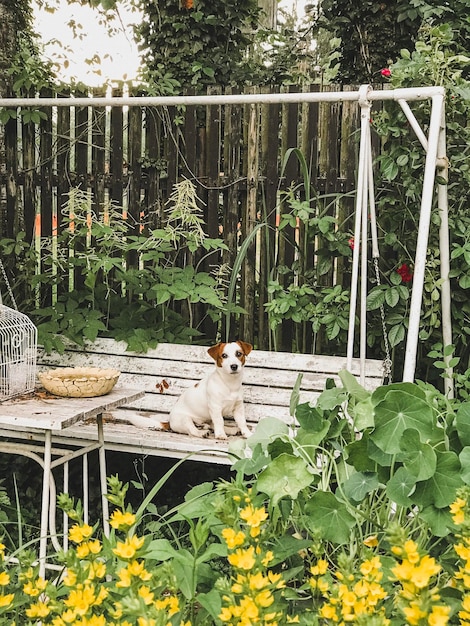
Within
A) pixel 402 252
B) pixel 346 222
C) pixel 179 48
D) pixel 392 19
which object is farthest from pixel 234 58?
pixel 402 252

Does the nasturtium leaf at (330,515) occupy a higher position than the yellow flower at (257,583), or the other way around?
the yellow flower at (257,583)

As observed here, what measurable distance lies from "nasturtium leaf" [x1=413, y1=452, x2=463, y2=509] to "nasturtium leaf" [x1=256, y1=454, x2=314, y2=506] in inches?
9.1

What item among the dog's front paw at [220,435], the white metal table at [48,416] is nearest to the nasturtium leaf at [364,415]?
the white metal table at [48,416]

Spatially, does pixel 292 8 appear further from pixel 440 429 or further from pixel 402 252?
pixel 440 429

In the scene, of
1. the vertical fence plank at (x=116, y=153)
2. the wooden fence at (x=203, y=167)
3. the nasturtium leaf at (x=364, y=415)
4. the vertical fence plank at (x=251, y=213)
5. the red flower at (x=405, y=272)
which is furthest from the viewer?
the vertical fence plank at (x=116, y=153)

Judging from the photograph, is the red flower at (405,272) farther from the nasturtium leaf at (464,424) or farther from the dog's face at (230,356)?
the nasturtium leaf at (464,424)

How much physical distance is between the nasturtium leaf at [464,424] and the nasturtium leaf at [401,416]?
6cm

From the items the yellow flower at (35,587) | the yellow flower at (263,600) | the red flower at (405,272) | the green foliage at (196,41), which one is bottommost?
the yellow flower at (35,587)

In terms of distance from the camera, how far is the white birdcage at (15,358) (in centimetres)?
309

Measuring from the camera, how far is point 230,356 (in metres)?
3.38

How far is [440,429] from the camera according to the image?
1.60 meters

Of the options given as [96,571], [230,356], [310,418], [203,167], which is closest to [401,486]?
[310,418]

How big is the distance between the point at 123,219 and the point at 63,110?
2.59 feet

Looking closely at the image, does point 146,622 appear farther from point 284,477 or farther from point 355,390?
point 355,390
